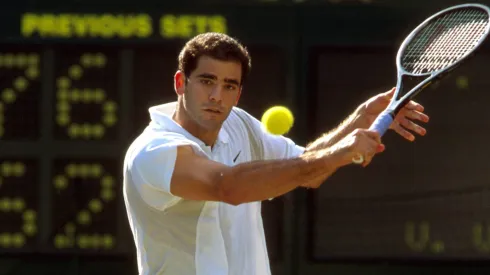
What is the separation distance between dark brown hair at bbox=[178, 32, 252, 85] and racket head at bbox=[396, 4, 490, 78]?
614 millimetres

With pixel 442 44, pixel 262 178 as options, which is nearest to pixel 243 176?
pixel 262 178

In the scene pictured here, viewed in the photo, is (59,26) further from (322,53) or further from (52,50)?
(322,53)

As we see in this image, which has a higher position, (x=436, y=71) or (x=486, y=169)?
(x=436, y=71)

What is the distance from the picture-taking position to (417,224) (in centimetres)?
738

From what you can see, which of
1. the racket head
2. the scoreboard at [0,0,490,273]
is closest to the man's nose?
the racket head

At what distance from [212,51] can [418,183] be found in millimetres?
2270

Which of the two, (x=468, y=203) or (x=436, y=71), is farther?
(x=468, y=203)

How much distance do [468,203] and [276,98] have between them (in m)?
0.97

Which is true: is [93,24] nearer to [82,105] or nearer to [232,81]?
[82,105]

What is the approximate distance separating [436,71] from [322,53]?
6.33 feet

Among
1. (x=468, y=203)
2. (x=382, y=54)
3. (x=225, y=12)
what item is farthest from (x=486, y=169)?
(x=225, y=12)

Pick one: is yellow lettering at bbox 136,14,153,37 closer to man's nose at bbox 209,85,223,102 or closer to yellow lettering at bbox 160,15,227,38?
yellow lettering at bbox 160,15,227,38

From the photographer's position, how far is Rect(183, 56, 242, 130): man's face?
526 cm

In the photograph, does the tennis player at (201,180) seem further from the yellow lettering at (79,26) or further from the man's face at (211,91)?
the yellow lettering at (79,26)
